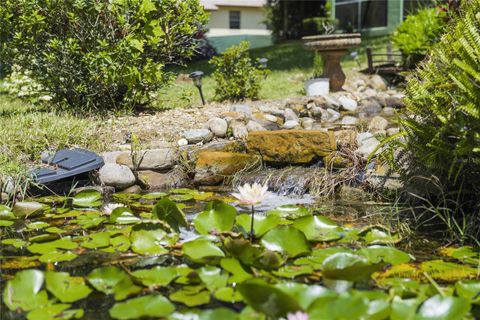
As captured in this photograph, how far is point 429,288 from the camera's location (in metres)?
2.93

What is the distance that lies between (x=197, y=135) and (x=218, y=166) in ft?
2.27

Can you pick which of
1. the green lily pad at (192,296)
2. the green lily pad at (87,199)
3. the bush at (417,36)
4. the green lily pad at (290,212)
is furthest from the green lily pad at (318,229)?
the bush at (417,36)

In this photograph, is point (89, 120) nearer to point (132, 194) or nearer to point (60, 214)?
point (132, 194)

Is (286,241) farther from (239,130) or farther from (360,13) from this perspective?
(360,13)

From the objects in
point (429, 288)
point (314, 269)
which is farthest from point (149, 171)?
point (429, 288)

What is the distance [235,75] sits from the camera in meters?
8.81

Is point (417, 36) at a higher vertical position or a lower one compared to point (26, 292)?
higher

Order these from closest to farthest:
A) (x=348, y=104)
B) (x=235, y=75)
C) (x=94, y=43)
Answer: (x=94, y=43)
(x=235, y=75)
(x=348, y=104)

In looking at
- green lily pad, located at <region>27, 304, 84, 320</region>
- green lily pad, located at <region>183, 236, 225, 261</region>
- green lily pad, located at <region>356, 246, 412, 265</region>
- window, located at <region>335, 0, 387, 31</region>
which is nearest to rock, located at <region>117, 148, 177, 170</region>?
green lily pad, located at <region>183, 236, 225, 261</region>

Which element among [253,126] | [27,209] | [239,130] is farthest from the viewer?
[253,126]

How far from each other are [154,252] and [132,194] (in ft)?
6.54

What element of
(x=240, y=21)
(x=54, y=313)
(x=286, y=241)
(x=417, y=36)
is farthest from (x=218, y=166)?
(x=240, y=21)

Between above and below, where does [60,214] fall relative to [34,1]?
below

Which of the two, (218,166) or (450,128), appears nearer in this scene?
(450,128)
